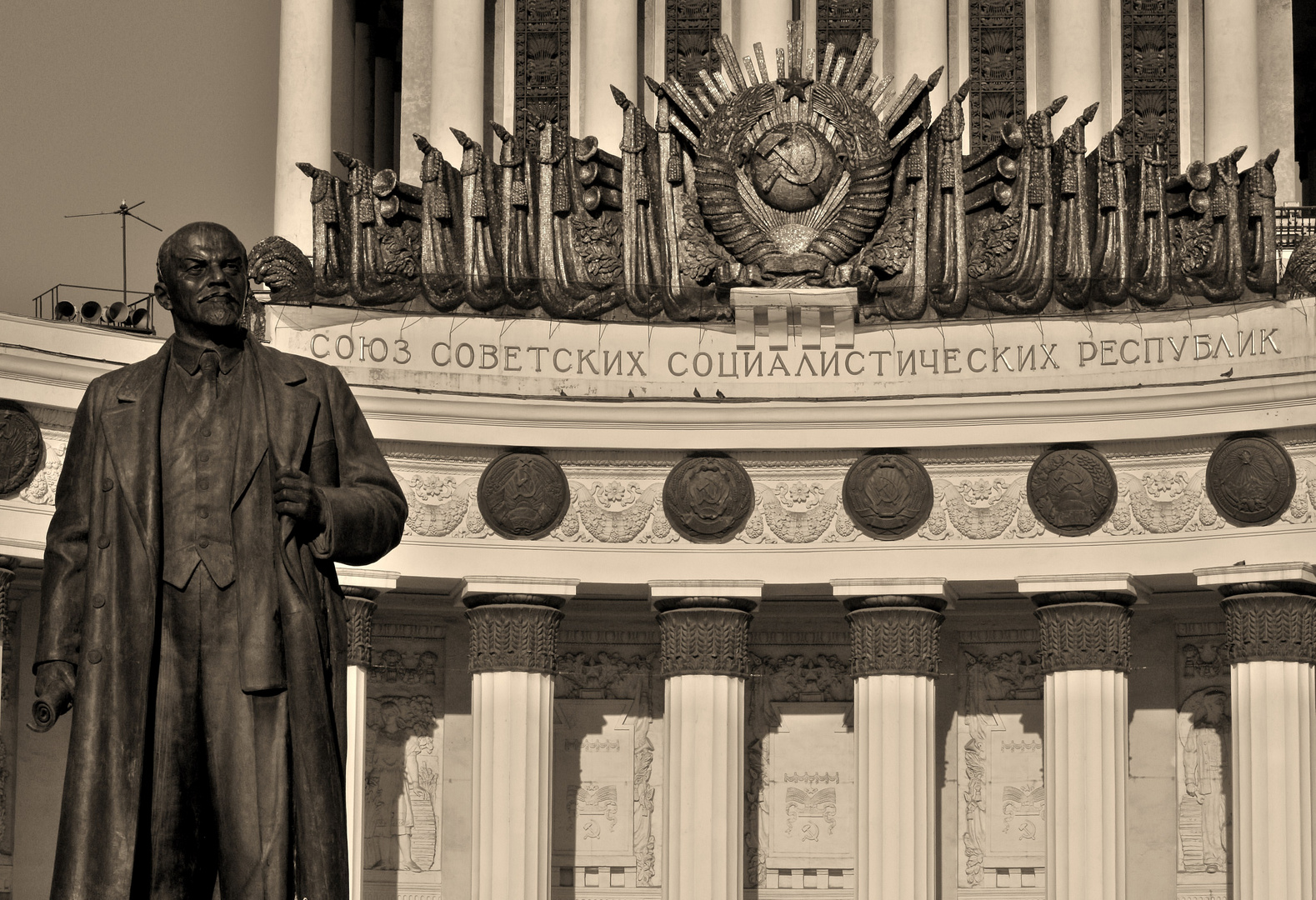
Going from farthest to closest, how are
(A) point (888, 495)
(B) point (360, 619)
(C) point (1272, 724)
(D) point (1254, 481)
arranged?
(A) point (888, 495) → (B) point (360, 619) → (D) point (1254, 481) → (C) point (1272, 724)

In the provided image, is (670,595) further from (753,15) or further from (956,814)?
(753,15)

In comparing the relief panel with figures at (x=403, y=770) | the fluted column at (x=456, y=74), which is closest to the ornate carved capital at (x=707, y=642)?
the relief panel with figures at (x=403, y=770)

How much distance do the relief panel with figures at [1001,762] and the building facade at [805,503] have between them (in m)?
0.04

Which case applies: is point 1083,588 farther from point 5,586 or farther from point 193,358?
point 193,358

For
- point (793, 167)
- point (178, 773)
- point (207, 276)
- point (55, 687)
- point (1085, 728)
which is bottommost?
point (178, 773)

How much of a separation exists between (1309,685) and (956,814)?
492cm

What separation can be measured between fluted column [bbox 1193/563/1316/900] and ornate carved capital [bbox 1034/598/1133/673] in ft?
3.93

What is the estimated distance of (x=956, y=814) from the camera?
A: 33.6 meters

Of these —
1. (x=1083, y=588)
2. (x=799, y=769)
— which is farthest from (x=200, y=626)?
(x=799, y=769)

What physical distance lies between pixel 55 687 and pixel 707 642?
2231 centimetres

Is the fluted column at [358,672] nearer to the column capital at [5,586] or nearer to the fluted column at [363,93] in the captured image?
the column capital at [5,586]

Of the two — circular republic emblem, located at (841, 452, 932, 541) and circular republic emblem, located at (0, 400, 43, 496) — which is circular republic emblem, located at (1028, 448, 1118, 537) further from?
circular republic emblem, located at (0, 400, 43, 496)

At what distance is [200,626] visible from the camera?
996 cm

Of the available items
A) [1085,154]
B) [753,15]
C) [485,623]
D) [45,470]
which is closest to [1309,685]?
[1085,154]
